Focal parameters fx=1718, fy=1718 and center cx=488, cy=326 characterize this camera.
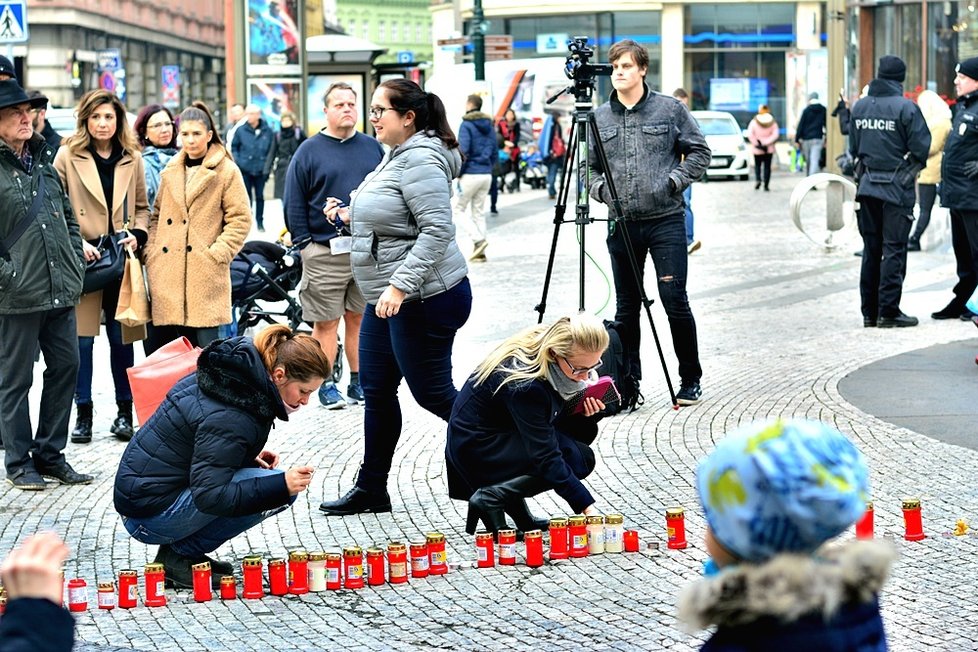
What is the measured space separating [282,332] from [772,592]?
360 centimetres

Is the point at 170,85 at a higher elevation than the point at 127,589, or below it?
higher

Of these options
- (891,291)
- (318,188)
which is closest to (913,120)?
(891,291)

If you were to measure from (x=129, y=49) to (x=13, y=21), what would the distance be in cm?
3902

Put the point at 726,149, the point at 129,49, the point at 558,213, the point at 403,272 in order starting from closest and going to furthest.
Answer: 1. the point at 403,272
2. the point at 558,213
3. the point at 726,149
4. the point at 129,49

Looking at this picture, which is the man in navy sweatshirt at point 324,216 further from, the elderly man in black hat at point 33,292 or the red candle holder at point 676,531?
the red candle holder at point 676,531

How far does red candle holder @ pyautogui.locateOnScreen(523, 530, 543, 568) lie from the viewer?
Answer: 625 cm

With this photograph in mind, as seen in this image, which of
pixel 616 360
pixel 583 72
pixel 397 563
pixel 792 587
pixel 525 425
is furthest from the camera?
pixel 583 72

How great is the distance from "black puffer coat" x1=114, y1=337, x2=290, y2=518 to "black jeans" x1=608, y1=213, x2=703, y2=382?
151 inches

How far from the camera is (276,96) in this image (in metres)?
32.6

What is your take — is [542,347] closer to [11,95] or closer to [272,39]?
[11,95]

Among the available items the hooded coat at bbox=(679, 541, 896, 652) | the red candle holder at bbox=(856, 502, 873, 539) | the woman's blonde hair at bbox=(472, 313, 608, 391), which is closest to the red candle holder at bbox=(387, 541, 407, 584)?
the woman's blonde hair at bbox=(472, 313, 608, 391)

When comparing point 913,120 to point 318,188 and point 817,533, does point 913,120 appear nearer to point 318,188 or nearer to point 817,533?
point 318,188

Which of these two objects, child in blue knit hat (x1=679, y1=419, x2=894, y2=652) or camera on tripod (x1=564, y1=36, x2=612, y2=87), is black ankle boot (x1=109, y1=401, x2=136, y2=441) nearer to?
camera on tripod (x1=564, y1=36, x2=612, y2=87)

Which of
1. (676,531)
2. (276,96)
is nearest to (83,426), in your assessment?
(676,531)
